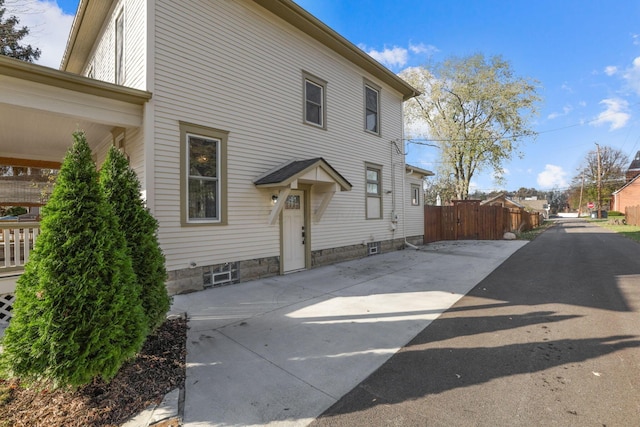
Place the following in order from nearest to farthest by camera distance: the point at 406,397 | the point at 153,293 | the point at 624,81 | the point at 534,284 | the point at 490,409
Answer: the point at 490,409 < the point at 406,397 < the point at 153,293 < the point at 534,284 < the point at 624,81

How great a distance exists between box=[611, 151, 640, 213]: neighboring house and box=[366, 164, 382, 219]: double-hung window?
35.2 metres

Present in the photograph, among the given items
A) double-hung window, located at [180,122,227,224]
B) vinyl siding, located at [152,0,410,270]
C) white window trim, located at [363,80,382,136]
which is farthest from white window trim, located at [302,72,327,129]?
double-hung window, located at [180,122,227,224]

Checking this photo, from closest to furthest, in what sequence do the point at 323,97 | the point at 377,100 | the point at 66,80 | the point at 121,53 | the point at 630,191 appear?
the point at 66,80 → the point at 121,53 → the point at 323,97 → the point at 377,100 → the point at 630,191

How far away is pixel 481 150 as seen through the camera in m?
20.7

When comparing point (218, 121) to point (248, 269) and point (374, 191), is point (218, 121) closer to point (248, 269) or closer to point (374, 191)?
point (248, 269)

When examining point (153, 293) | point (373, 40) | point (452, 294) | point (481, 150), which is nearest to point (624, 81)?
point (481, 150)

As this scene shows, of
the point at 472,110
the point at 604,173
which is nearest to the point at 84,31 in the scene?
the point at 472,110

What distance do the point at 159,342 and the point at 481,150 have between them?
22.4 metres

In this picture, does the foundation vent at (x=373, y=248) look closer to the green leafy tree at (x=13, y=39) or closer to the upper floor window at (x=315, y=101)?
the upper floor window at (x=315, y=101)

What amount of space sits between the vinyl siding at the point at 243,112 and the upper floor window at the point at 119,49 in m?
1.70

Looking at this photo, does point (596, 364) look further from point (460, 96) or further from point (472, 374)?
point (460, 96)

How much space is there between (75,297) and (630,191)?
50128 millimetres

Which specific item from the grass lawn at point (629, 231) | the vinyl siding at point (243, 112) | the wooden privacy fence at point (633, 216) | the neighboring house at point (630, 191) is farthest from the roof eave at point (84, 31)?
the neighboring house at point (630, 191)

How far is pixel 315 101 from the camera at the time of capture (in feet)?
28.8
